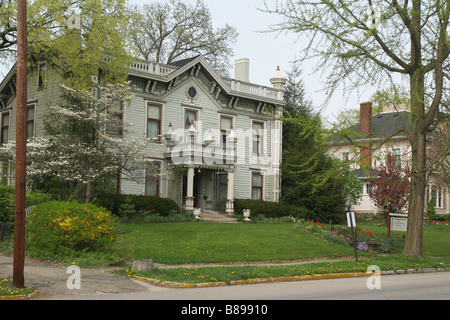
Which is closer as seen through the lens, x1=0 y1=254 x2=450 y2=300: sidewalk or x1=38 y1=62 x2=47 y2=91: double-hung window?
x1=0 y1=254 x2=450 y2=300: sidewalk

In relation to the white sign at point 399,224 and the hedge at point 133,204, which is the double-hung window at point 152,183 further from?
the white sign at point 399,224

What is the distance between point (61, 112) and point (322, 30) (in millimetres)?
12597

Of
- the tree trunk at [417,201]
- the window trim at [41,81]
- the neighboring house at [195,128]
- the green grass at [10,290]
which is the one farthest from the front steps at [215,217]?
the green grass at [10,290]

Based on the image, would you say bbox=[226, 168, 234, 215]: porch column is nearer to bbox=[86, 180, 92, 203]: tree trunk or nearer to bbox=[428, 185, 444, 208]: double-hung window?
bbox=[86, 180, 92, 203]: tree trunk

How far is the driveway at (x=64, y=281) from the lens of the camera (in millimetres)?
12758

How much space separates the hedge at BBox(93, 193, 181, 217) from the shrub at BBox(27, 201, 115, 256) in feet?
30.8

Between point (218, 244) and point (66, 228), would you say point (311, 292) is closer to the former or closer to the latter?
point (66, 228)

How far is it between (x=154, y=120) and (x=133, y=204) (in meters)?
5.92

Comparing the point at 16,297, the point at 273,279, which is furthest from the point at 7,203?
the point at 273,279

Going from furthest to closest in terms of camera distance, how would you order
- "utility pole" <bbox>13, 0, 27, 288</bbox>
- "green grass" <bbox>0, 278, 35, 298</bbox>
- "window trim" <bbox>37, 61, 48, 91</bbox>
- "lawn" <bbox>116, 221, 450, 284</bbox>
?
"window trim" <bbox>37, 61, 48, 91</bbox> < "lawn" <bbox>116, 221, 450, 284</bbox> < "utility pole" <bbox>13, 0, 27, 288</bbox> < "green grass" <bbox>0, 278, 35, 298</bbox>

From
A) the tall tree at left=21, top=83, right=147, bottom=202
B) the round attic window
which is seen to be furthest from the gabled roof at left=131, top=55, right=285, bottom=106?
the tall tree at left=21, top=83, right=147, bottom=202

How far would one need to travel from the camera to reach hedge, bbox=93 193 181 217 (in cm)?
2847

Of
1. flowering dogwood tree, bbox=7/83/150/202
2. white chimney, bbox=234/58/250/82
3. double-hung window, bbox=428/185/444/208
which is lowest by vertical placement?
double-hung window, bbox=428/185/444/208
